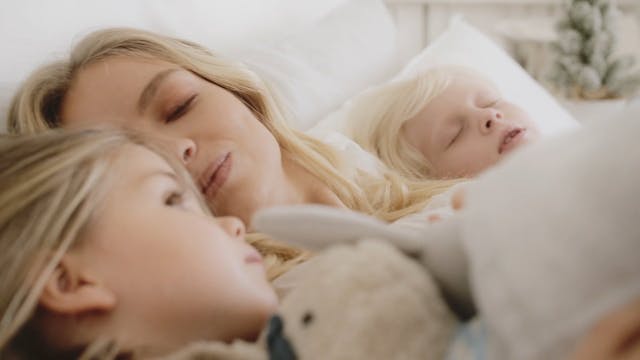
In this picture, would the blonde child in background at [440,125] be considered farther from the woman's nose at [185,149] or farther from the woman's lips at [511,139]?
the woman's nose at [185,149]

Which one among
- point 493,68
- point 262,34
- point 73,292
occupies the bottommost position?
point 493,68

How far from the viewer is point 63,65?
940 mm

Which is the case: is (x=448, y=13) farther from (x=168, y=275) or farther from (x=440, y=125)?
(x=168, y=275)

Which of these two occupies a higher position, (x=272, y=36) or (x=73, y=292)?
(x=73, y=292)

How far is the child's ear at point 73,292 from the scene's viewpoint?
499 millimetres

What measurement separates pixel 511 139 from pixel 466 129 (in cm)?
8

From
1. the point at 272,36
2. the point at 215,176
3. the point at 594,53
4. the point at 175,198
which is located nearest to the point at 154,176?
the point at 175,198

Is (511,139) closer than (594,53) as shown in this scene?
Yes

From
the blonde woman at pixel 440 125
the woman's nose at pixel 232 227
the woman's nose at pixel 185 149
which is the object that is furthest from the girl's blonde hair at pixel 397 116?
the woman's nose at pixel 232 227

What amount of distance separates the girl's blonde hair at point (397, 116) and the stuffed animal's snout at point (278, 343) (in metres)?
0.76

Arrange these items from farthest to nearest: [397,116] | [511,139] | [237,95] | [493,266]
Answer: [397,116], [511,139], [237,95], [493,266]

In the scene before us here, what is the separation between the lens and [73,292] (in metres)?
0.51

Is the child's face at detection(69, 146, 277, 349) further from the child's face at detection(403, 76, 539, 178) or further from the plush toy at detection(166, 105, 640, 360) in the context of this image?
the child's face at detection(403, 76, 539, 178)

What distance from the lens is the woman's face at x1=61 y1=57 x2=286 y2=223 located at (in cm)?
84
